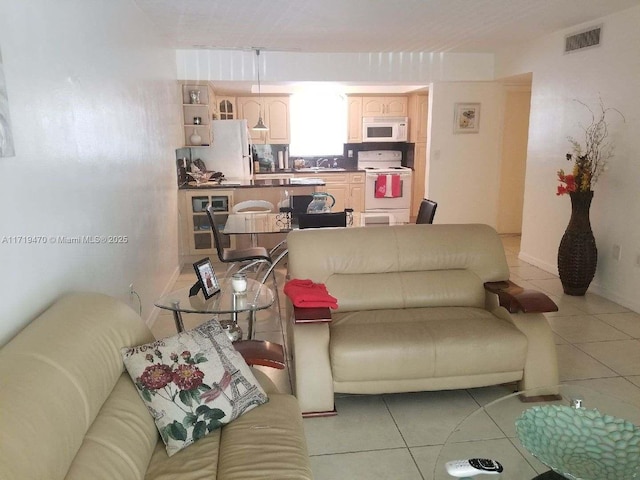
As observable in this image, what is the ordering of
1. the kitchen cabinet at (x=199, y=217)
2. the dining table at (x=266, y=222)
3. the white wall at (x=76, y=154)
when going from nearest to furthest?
the white wall at (x=76, y=154), the dining table at (x=266, y=222), the kitchen cabinet at (x=199, y=217)

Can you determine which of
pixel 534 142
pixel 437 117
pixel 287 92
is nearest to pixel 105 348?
pixel 534 142

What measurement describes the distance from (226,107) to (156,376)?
6.68 meters

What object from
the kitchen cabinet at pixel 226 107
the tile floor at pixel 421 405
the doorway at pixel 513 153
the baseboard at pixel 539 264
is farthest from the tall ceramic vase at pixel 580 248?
the kitchen cabinet at pixel 226 107

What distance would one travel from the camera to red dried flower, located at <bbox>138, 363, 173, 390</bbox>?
1.77 meters

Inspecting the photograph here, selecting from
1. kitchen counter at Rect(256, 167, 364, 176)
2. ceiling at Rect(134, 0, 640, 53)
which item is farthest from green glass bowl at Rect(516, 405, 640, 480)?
kitchen counter at Rect(256, 167, 364, 176)

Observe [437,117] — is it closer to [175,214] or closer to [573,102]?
[573,102]

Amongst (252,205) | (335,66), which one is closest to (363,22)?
(335,66)

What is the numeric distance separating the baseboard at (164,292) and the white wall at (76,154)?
0.12 metres

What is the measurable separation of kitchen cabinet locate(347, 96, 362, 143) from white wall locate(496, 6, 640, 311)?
3046mm

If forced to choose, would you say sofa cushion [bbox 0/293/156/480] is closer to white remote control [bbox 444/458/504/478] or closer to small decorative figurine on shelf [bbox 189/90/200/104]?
white remote control [bbox 444/458/504/478]

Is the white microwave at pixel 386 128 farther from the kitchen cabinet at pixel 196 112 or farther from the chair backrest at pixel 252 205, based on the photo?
the chair backrest at pixel 252 205

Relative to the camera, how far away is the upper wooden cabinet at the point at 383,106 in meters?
8.38

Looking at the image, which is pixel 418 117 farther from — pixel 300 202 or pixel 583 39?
pixel 300 202

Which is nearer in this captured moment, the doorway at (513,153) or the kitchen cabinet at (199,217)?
the kitchen cabinet at (199,217)
